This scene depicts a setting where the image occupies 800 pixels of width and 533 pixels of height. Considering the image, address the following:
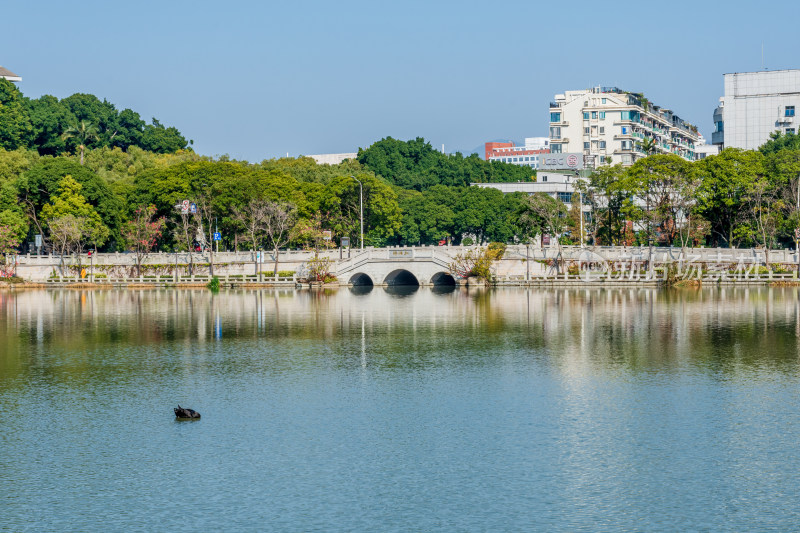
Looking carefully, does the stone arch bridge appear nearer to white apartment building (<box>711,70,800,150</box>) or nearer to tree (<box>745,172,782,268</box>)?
tree (<box>745,172,782,268</box>)

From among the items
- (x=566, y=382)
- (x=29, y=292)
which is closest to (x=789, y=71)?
(x=29, y=292)

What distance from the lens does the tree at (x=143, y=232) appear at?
111 m

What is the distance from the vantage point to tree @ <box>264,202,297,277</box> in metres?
106

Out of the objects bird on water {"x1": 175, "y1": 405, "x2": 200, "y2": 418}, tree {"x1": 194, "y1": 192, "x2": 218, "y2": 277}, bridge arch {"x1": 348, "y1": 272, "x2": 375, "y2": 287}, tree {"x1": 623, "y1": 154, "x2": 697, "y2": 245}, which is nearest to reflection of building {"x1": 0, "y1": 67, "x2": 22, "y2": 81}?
tree {"x1": 194, "y1": 192, "x2": 218, "y2": 277}

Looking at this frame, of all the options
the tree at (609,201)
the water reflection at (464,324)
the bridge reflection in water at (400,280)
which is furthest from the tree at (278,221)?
the tree at (609,201)

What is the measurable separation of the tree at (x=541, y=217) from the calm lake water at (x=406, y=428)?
5009 cm

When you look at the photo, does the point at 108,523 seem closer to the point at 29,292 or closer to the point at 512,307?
the point at 512,307

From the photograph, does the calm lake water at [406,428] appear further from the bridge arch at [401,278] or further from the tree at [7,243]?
the tree at [7,243]

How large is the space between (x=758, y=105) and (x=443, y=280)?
6989 cm

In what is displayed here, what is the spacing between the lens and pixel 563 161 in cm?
15538

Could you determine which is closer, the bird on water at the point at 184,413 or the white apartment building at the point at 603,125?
the bird on water at the point at 184,413

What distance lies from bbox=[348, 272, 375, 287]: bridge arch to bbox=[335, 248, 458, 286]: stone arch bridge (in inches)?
5.4

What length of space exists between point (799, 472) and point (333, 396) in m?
17.3

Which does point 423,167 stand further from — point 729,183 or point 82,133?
point 729,183
